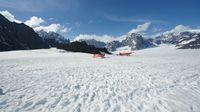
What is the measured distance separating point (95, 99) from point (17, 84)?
5715mm

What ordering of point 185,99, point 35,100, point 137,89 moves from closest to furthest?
point 35,100 → point 185,99 → point 137,89

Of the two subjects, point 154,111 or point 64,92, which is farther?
point 64,92

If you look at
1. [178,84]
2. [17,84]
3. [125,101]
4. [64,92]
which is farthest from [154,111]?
[17,84]

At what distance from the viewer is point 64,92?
11070 mm

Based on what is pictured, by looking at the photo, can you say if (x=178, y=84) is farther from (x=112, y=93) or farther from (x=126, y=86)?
(x=112, y=93)

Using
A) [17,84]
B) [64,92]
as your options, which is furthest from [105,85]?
[17,84]

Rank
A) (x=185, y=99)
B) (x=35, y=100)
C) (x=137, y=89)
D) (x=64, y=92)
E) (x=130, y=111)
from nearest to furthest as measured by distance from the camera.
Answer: (x=130, y=111)
(x=35, y=100)
(x=185, y=99)
(x=64, y=92)
(x=137, y=89)

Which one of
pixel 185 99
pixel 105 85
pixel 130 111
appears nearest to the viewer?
pixel 130 111

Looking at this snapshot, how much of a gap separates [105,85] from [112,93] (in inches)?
78.4

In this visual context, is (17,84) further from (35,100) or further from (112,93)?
(112,93)

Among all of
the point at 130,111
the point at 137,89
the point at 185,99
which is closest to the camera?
the point at 130,111

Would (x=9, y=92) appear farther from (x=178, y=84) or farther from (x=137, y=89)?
(x=178, y=84)

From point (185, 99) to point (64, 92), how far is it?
6.75 m

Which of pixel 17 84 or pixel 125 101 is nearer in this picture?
pixel 125 101
